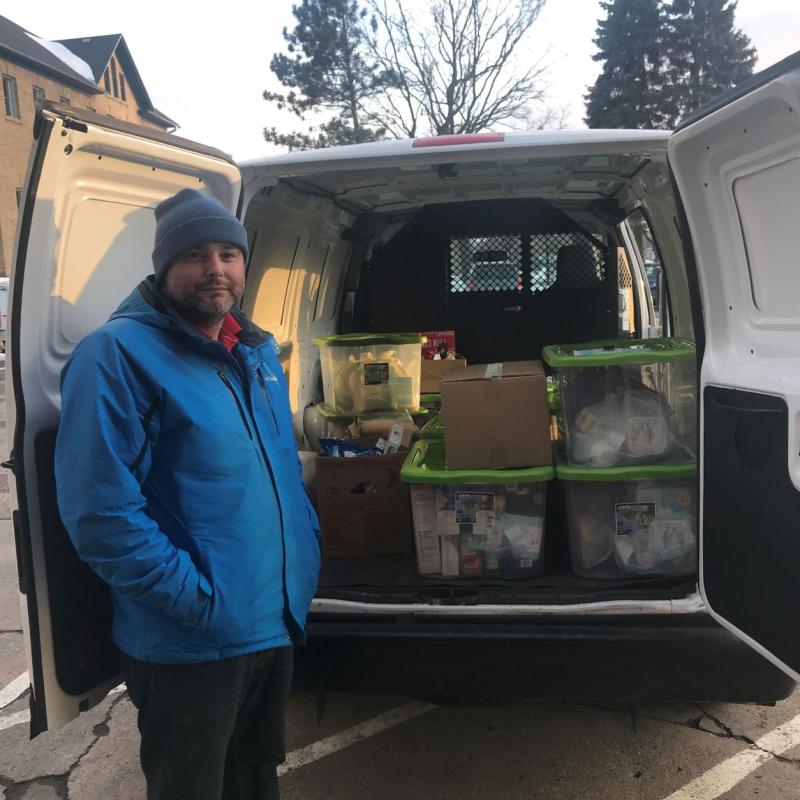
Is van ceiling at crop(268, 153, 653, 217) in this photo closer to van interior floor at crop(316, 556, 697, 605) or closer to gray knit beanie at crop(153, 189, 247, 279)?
gray knit beanie at crop(153, 189, 247, 279)

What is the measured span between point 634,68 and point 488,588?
28536 mm

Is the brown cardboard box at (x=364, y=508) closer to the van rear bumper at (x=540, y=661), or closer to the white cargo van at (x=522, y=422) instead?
the white cargo van at (x=522, y=422)

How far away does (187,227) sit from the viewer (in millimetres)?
1759

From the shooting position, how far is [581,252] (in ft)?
14.8

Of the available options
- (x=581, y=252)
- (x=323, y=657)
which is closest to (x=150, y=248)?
(x=323, y=657)

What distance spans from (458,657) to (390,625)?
0.76 ft

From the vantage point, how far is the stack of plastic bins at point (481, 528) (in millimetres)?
2662

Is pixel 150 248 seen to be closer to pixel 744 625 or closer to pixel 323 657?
pixel 323 657

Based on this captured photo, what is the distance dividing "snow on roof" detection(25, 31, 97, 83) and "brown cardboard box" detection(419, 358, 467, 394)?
121ft

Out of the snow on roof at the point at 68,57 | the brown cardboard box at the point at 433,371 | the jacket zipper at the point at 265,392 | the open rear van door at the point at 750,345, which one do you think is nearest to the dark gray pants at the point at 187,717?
the jacket zipper at the point at 265,392

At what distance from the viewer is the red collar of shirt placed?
1960 millimetres

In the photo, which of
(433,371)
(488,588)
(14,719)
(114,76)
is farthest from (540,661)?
(114,76)

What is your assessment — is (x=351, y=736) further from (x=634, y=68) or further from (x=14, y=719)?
(x=634, y=68)

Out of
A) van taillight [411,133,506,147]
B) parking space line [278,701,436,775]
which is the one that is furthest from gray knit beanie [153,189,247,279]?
parking space line [278,701,436,775]
